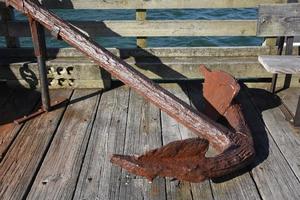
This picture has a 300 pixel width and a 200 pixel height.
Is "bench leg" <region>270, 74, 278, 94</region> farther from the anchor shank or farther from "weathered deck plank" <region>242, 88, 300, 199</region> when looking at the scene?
the anchor shank

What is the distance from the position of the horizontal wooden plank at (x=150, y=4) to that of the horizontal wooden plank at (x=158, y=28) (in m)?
0.19

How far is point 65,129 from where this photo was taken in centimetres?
399

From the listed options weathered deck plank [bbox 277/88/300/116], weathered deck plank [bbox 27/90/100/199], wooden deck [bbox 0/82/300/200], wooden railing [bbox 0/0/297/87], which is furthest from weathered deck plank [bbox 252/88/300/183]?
weathered deck plank [bbox 27/90/100/199]

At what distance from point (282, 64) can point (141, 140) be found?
1.47 m

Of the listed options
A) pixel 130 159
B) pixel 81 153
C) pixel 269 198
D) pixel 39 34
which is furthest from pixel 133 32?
pixel 269 198

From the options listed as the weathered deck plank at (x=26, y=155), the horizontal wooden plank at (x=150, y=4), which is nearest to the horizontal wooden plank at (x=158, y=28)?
the horizontal wooden plank at (x=150, y=4)

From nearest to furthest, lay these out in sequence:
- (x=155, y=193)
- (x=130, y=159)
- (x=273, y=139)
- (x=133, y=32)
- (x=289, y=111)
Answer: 1. (x=130, y=159)
2. (x=155, y=193)
3. (x=273, y=139)
4. (x=289, y=111)
5. (x=133, y=32)

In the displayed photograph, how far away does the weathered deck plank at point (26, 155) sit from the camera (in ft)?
10.5

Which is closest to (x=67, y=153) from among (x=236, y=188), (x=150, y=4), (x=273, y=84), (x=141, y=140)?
(x=141, y=140)

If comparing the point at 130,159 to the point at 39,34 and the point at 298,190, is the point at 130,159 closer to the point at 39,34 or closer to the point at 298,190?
the point at 298,190

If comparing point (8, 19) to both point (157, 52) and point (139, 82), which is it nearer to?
point (157, 52)

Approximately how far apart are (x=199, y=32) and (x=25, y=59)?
1984 millimetres

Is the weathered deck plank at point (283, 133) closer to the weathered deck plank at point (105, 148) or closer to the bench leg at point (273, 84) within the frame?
the bench leg at point (273, 84)

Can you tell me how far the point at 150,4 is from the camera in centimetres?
464
